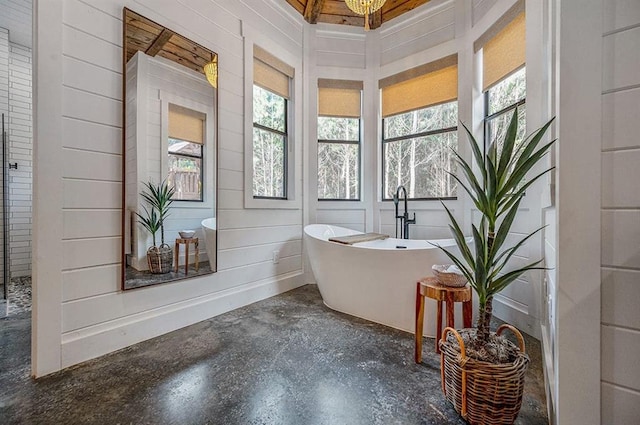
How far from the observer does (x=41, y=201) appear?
1559mm

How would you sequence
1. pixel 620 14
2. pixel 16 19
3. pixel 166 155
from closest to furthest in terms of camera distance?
pixel 620 14 → pixel 166 155 → pixel 16 19

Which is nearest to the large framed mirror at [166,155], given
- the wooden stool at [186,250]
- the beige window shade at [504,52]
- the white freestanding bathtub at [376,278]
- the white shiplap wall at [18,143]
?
the wooden stool at [186,250]

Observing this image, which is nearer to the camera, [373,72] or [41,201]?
[41,201]

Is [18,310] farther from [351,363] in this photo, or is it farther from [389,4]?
[389,4]

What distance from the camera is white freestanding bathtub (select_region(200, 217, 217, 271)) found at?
96.3 inches

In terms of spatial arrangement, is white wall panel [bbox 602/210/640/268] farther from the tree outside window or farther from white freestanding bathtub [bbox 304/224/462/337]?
the tree outside window

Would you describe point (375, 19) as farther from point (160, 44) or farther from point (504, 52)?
point (160, 44)

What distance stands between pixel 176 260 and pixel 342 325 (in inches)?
58.1

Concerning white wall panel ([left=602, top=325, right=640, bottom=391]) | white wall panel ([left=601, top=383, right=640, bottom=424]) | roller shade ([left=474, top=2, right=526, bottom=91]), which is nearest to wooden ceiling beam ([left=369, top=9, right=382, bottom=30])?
roller shade ([left=474, top=2, right=526, bottom=91])

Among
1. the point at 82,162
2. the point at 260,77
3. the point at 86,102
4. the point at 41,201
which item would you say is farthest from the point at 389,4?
the point at 41,201

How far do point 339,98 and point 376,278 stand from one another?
2.52m

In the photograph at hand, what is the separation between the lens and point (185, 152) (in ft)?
7.57

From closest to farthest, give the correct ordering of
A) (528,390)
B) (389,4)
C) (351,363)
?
1. (528,390)
2. (351,363)
3. (389,4)

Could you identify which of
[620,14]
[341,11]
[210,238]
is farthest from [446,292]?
[341,11]
